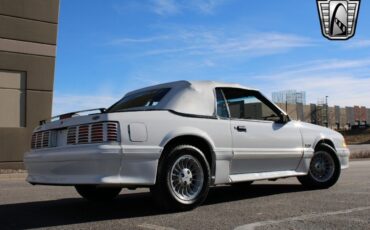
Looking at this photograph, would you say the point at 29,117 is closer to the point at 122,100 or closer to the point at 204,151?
the point at 122,100

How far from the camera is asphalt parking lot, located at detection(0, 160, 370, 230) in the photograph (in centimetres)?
574

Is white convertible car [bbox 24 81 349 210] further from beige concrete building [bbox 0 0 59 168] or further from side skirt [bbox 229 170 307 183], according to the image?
beige concrete building [bbox 0 0 59 168]

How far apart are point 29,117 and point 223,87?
14.9 meters

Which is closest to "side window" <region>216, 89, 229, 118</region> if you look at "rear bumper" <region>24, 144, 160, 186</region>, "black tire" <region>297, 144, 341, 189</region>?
"rear bumper" <region>24, 144, 160, 186</region>

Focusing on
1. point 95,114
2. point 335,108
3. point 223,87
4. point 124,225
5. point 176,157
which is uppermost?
point 335,108

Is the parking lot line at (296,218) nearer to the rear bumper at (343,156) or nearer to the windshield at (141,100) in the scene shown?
the windshield at (141,100)

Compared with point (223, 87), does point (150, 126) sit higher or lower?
lower

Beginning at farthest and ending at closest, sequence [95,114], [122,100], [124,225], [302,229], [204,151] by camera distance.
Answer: [122,100]
[204,151]
[95,114]
[124,225]
[302,229]

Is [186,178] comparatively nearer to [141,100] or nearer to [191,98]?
[191,98]

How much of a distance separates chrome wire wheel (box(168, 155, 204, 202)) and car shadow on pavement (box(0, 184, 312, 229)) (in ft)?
1.14

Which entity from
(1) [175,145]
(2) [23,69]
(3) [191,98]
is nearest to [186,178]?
(1) [175,145]

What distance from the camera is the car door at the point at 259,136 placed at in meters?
7.51

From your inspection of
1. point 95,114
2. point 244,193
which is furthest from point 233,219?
point 244,193

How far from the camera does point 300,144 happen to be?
856cm
